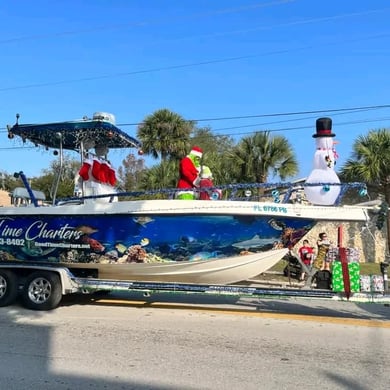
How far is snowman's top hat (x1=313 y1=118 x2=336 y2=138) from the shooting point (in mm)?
9578

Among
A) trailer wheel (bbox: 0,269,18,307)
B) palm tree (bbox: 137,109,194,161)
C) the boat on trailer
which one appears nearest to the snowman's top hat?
the boat on trailer

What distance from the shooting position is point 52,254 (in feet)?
34.0

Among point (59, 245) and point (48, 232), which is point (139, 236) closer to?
point (59, 245)

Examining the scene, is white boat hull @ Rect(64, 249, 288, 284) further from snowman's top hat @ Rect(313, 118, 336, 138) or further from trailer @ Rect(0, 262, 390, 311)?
snowman's top hat @ Rect(313, 118, 336, 138)

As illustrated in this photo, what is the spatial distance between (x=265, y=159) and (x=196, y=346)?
1594cm

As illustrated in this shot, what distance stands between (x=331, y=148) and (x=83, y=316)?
5286 mm

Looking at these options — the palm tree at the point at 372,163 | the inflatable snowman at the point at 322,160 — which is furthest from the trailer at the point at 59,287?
the palm tree at the point at 372,163

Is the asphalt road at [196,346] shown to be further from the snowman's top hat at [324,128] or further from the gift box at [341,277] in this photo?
the snowman's top hat at [324,128]

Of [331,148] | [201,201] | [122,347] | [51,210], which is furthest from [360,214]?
[51,210]

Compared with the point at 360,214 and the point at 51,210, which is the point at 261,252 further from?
the point at 51,210

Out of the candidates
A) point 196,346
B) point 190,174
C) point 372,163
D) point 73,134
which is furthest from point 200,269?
point 372,163

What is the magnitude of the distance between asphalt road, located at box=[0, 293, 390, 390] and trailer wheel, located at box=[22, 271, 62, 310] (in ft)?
0.66

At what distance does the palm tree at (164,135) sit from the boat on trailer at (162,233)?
16.2 meters

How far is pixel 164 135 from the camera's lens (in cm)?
2731
